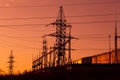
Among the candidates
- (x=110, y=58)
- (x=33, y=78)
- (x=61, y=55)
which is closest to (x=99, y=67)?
(x=61, y=55)

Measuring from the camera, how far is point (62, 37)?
5097 centimetres

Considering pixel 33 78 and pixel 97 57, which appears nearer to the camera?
pixel 33 78

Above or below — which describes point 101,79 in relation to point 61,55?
below

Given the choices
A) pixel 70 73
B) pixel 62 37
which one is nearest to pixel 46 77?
pixel 70 73

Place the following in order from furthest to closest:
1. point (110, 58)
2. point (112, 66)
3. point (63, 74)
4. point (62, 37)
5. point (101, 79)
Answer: point (110, 58)
point (62, 37)
point (112, 66)
point (63, 74)
point (101, 79)

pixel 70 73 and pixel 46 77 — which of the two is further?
pixel 70 73

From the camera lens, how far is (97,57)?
313ft

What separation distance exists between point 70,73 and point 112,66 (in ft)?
51.9

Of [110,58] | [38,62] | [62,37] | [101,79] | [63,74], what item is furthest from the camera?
[38,62]

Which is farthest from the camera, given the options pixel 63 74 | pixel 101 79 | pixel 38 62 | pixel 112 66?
pixel 38 62

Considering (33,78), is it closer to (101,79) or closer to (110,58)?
(101,79)

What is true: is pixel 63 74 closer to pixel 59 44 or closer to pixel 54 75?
pixel 54 75

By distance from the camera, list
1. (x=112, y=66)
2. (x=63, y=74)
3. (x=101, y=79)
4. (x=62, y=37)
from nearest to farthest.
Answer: (x=101, y=79) < (x=63, y=74) < (x=112, y=66) < (x=62, y=37)

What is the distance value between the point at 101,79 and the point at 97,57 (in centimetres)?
6764
